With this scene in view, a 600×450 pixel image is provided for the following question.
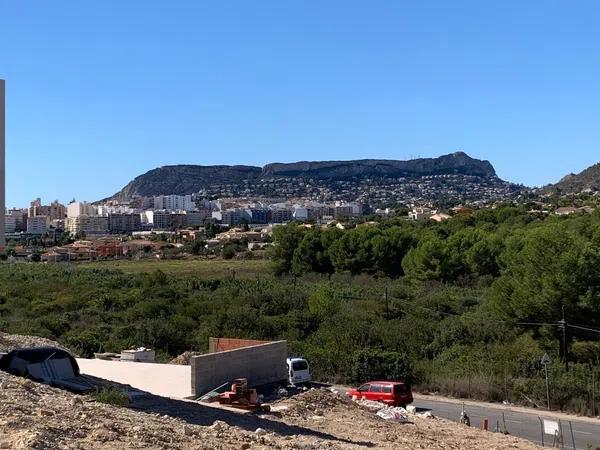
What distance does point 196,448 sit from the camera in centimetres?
1201

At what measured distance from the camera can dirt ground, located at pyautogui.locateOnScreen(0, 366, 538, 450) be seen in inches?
461

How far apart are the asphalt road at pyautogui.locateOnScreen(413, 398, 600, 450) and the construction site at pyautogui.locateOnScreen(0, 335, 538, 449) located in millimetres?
1992

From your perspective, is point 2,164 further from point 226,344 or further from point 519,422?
point 519,422

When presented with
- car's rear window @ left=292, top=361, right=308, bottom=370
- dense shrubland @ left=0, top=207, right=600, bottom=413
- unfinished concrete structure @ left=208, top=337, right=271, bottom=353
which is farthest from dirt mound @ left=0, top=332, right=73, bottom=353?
car's rear window @ left=292, top=361, right=308, bottom=370

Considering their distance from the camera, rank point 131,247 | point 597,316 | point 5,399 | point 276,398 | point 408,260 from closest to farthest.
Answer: point 5,399 → point 276,398 → point 597,316 → point 408,260 → point 131,247

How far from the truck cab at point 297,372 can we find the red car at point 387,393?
6.59 feet

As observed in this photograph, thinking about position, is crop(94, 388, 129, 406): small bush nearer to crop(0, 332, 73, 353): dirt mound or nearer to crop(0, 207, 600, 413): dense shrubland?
crop(0, 332, 73, 353): dirt mound

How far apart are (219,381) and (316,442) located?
9.20 meters

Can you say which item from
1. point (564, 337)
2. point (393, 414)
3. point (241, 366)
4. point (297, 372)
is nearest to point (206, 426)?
point (393, 414)

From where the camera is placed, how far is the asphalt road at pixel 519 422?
22.1m

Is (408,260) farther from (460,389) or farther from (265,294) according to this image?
(460,389)

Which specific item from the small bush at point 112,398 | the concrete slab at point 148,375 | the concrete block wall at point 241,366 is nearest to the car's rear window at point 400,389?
the concrete block wall at point 241,366

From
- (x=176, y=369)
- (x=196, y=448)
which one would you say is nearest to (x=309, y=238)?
(x=176, y=369)

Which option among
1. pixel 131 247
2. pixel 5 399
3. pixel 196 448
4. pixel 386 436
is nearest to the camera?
pixel 196 448
